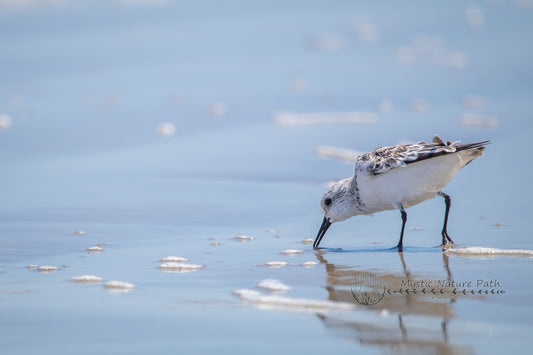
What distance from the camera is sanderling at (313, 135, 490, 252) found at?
5996mm

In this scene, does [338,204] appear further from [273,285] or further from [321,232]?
[273,285]

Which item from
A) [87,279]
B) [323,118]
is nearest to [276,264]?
[87,279]

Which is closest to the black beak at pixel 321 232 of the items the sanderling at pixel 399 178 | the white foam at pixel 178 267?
the sanderling at pixel 399 178

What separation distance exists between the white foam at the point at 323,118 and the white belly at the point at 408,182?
5.04m

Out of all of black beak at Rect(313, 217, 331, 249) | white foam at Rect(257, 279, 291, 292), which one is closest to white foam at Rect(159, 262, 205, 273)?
white foam at Rect(257, 279, 291, 292)

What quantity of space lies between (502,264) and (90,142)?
6.31 m

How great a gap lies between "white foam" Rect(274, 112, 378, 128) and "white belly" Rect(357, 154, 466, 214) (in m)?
5.04

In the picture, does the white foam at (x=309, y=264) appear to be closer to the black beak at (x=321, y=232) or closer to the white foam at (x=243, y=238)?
the black beak at (x=321, y=232)

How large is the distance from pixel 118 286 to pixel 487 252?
2738 mm

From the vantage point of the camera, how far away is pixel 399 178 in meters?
6.17

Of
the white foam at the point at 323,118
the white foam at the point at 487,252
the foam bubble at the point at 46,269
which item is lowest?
the white foam at the point at 487,252

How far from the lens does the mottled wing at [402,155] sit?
5898 mm
